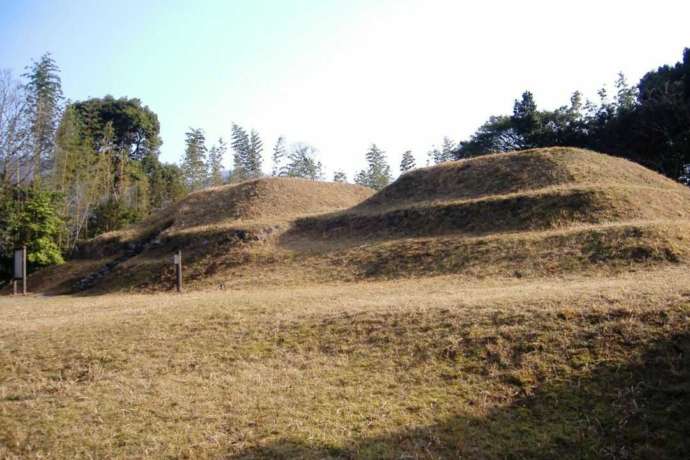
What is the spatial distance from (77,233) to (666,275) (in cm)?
3393

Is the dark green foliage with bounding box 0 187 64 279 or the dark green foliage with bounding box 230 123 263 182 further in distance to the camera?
the dark green foliage with bounding box 230 123 263 182

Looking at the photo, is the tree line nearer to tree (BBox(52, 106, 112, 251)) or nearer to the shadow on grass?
tree (BBox(52, 106, 112, 251))

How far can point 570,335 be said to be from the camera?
6.36 meters

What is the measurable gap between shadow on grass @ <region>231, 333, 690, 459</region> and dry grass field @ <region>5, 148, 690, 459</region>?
2 cm

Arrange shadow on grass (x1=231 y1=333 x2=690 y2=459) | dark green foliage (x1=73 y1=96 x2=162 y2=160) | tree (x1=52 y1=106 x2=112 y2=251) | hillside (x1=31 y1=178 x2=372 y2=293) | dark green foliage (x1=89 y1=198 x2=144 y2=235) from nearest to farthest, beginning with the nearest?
shadow on grass (x1=231 y1=333 x2=690 y2=459) < hillside (x1=31 y1=178 x2=372 y2=293) < tree (x1=52 y1=106 x2=112 y2=251) < dark green foliage (x1=89 y1=198 x2=144 y2=235) < dark green foliage (x1=73 y1=96 x2=162 y2=160)

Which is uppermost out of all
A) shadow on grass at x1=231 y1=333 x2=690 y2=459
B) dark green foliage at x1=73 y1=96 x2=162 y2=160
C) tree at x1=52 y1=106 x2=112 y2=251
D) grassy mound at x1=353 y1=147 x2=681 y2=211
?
dark green foliage at x1=73 y1=96 x2=162 y2=160

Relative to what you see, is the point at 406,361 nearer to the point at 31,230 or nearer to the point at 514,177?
the point at 514,177

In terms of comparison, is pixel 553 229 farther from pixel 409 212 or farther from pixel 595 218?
pixel 409 212

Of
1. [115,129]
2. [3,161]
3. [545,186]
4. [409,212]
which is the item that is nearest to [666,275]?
[545,186]

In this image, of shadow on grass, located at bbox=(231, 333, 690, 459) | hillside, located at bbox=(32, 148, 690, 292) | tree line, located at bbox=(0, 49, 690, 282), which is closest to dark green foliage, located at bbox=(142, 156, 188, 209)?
tree line, located at bbox=(0, 49, 690, 282)

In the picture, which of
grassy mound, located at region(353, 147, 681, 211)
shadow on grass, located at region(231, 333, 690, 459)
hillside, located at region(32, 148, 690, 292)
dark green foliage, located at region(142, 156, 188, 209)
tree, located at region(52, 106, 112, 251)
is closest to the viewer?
shadow on grass, located at region(231, 333, 690, 459)

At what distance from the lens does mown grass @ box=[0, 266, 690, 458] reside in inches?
189

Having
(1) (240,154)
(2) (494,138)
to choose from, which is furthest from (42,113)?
(2) (494,138)

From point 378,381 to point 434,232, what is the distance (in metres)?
11.8
